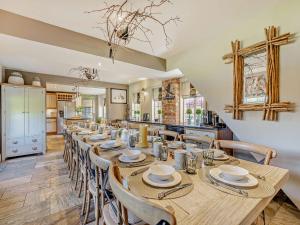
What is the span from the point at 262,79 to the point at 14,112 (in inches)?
211

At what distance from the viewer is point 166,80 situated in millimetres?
5102

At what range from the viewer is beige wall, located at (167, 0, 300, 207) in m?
1.73

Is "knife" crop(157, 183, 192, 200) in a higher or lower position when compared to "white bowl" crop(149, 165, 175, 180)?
lower

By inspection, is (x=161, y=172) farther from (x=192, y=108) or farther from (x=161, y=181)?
(x=192, y=108)

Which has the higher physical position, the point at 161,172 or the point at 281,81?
the point at 281,81

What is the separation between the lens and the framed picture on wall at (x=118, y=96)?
254 inches

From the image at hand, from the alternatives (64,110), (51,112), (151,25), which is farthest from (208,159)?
(51,112)

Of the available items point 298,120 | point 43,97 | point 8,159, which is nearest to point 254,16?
point 298,120

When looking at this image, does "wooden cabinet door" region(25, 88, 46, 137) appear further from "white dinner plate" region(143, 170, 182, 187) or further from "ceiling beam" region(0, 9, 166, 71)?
"white dinner plate" region(143, 170, 182, 187)

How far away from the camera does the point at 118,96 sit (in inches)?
261

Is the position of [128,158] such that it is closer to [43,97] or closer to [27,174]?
[27,174]

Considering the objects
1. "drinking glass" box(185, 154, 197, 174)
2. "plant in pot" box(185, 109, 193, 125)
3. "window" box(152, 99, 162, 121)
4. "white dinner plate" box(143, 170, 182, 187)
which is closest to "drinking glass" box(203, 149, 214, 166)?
"drinking glass" box(185, 154, 197, 174)

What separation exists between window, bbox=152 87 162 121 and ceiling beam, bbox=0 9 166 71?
2.44 metres

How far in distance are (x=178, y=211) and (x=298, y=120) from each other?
1.85 metres
